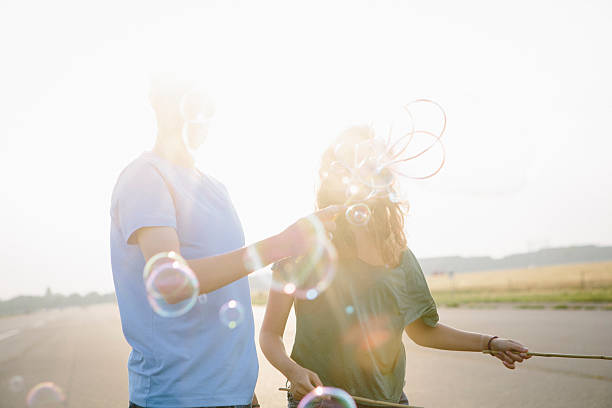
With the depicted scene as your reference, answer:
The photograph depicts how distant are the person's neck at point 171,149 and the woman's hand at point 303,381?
99 cm

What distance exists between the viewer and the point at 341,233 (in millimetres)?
2553

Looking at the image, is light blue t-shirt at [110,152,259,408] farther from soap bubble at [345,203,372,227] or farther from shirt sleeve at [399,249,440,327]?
shirt sleeve at [399,249,440,327]

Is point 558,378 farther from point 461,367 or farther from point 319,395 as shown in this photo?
point 319,395

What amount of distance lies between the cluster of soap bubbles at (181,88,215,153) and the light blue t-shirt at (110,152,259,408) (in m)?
0.14

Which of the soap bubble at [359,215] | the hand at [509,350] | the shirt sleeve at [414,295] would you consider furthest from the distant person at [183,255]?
the hand at [509,350]

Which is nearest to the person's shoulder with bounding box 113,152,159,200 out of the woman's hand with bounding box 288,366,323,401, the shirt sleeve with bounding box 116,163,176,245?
the shirt sleeve with bounding box 116,163,176,245

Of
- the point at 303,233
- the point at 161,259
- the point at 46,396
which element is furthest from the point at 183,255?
the point at 46,396

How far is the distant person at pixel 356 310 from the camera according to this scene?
2.37m

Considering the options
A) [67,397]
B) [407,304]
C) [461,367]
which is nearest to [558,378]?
[461,367]

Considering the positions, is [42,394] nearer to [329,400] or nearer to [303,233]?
[329,400]

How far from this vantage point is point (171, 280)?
1.64m

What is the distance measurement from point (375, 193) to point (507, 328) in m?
13.3

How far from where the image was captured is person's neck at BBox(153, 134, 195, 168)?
1950 millimetres

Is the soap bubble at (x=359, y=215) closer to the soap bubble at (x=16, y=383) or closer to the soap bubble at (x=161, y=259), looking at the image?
the soap bubble at (x=161, y=259)
